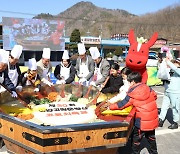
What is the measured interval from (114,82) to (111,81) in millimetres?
82

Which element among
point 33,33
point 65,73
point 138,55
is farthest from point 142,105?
point 33,33

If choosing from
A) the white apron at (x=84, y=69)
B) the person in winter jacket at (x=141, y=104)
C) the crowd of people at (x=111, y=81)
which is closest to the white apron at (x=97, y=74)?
the crowd of people at (x=111, y=81)

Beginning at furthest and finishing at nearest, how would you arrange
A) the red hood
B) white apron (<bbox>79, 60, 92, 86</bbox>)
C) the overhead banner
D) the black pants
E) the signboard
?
1. the signboard
2. the overhead banner
3. white apron (<bbox>79, 60, 92, 86</bbox>)
4. the black pants
5. the red hood

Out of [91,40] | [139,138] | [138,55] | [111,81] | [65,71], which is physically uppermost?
[91,40]

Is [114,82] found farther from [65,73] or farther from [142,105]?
[142,105]

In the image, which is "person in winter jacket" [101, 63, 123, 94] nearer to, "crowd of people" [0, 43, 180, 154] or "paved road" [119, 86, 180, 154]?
"crowd of people" [0, 43, 180, 154]

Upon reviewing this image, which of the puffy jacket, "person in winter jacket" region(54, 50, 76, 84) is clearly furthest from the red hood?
"person in winter jacket" region(54, 50, 76, 84)

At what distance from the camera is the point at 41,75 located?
19.9 ft

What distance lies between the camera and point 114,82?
5.82 meters

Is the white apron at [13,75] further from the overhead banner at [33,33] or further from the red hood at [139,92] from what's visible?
the overhead banner at [33,33]

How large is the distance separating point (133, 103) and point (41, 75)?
98.2 inches

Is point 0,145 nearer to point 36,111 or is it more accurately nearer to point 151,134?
point 36,111

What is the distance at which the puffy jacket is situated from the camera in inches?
160

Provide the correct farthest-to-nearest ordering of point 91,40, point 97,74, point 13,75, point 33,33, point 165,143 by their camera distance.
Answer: point 91,40 < point 33,33 < point 97,74 < point 165,143 < point 13,75
